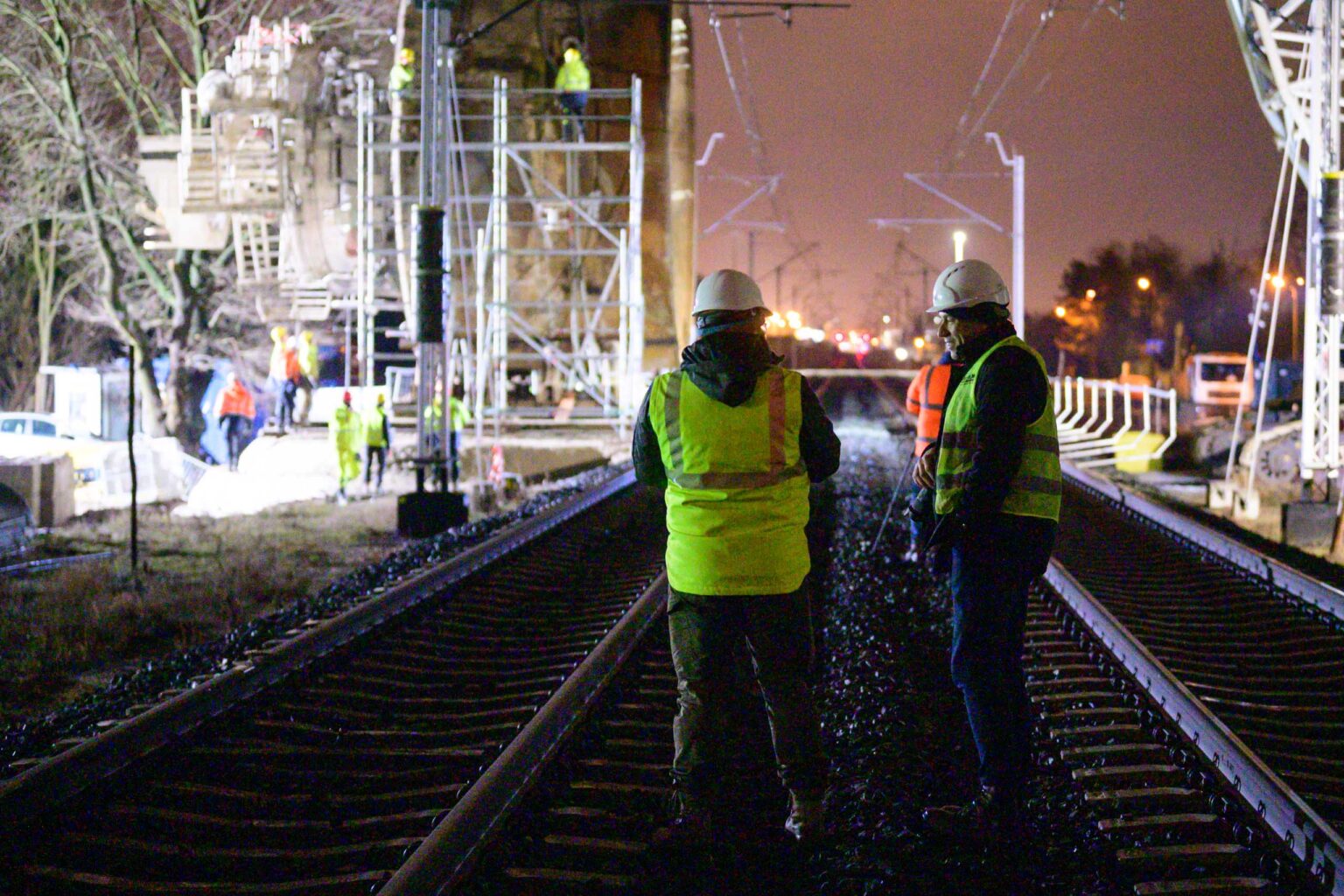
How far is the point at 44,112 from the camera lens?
99.1 feet

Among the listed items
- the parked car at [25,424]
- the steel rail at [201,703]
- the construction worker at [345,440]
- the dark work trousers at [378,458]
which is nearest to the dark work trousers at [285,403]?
the parked car at [25,424]

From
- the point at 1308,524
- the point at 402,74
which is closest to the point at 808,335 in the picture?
the point at 402,74

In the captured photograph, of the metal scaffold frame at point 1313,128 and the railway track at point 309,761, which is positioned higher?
the metal scaffold frame at point 1313,128

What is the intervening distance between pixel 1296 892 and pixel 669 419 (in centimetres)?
239

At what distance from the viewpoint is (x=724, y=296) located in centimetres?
446

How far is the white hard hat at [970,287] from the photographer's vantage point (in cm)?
484

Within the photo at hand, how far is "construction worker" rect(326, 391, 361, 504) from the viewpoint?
17984 millimetres

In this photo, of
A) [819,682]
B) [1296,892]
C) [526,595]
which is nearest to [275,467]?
[526,595]

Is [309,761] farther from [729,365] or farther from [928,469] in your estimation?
[928,469]

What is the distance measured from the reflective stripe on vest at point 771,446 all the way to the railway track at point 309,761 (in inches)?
51.8

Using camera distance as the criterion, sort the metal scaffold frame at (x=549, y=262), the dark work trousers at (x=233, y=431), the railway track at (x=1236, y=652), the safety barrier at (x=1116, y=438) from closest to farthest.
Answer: the railway track at (x=1236, y=652) < the safety barrier at (x=1116, y=438) < the metal scaffold frame at (x=549, y=262) < the dark work trousers at (x=233, y=431)

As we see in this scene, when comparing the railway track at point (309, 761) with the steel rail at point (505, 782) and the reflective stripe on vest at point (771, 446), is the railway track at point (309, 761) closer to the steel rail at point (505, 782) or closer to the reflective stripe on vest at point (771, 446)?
the steel rail at point (505, 782)

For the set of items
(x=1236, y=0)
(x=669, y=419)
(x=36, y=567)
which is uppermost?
(x=1236, y=0)

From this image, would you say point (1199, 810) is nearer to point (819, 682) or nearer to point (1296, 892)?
point (1296, 892)
